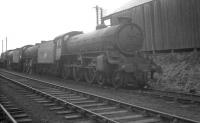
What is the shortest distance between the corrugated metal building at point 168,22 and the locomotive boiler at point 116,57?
2134 mm

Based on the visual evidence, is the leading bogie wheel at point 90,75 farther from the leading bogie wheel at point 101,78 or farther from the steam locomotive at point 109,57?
the leading bogie wheel at point 101,78

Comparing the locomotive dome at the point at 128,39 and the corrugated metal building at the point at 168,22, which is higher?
the corrugated metal building at the point at 168,22

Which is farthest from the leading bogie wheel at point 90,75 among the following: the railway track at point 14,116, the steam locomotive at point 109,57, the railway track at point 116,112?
the railway track at point 14,116

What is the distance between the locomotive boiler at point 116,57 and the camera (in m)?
11.6

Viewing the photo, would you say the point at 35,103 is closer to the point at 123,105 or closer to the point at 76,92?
the point at 76,92

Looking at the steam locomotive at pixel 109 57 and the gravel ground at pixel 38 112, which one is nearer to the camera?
the gravel ground at pixel 38 112

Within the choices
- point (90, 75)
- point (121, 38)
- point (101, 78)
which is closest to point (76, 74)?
point (90, 75)

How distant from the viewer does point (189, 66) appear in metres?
14.3

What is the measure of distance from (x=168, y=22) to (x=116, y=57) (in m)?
6.99

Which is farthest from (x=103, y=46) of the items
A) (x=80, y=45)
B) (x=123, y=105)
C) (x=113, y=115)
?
(x=113, y=115)

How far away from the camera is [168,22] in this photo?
1714 cm

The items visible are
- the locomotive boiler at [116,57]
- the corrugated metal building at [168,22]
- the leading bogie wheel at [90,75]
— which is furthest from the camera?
the corrugated metal building at [168,22]

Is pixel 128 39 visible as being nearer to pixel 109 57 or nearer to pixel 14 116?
pixel 109 57

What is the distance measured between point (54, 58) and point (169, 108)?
12.7 meters
